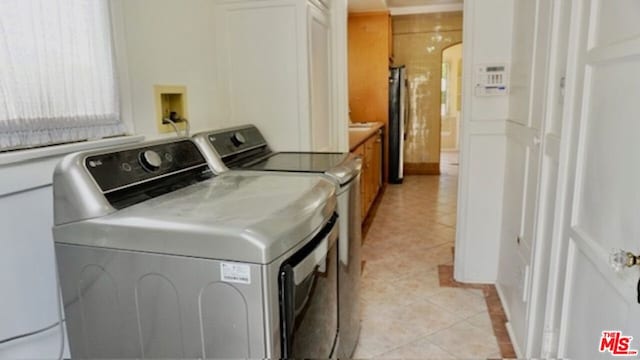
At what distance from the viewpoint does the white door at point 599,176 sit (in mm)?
1049

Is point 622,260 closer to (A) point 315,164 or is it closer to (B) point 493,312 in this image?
(A) point 315,164

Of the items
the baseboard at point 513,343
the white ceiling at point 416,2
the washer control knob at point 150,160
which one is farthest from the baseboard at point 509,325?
the white ceiling at point 416,2

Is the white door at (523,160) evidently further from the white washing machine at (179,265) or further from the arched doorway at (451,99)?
the arched doorway at (451,99)

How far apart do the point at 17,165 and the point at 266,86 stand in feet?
4.39

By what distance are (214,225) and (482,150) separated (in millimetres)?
2146

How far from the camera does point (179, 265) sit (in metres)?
1.03

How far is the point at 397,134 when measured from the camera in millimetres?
6039

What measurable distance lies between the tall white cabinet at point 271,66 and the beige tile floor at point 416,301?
1.06 m

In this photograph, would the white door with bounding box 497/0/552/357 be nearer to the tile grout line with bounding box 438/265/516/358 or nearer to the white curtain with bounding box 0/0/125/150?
the tile grout line with bounding box 438/265/516/358

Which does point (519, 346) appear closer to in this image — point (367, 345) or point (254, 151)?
point (367, 345)

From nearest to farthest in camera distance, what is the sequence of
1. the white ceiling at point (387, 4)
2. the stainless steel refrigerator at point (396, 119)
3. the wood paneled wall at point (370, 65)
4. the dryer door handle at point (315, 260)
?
the dryer door handle at point (315, 260)
the white ceiling at point (387, 4)
the wood paneled wall at point (370, 65)
the stainless steel refrigerator at point (396, 119)

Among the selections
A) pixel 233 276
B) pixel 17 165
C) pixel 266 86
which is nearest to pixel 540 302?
pixel 233 276

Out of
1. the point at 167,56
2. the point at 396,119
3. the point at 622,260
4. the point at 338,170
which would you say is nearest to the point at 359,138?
the point at 338,170

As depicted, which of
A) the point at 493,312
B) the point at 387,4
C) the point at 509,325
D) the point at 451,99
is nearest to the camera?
the point at 509,325
